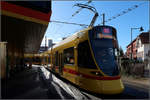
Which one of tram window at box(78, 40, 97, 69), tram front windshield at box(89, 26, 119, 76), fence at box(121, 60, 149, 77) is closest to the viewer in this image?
tram front windshield at box(89, 26, 119, 76)

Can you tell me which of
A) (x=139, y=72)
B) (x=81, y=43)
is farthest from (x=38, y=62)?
(x=81, y=43)

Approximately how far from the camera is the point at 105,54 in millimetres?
6008

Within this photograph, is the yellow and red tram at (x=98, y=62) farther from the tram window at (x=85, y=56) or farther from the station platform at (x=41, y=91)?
the station platform at (x=41, y=91)

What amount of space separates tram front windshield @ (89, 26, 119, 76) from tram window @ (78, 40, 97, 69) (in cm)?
28

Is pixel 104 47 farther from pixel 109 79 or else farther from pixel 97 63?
pixel 109 79

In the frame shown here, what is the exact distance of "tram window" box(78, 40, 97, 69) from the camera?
6035mm

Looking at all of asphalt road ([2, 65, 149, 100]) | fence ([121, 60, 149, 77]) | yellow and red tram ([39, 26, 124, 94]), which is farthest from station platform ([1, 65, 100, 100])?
fence ([121, 60, 149, 77])

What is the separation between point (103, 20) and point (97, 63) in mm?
10265

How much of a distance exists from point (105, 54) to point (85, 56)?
3.29 ft

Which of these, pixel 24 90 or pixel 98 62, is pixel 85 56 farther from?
pixel 24 90

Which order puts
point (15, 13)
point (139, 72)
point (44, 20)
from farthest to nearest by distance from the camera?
point (139, 72), point (44, 20), point (15, 13)

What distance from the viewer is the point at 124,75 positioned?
12.9m

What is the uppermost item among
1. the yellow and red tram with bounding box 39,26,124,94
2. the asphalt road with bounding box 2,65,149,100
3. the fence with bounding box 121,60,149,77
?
the yellow and red tram with bounding box 39,26,124,94

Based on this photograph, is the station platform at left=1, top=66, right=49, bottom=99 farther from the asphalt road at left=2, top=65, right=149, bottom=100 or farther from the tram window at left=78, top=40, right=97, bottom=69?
the tram window at left=78, top=40, right=97, bottom=69
